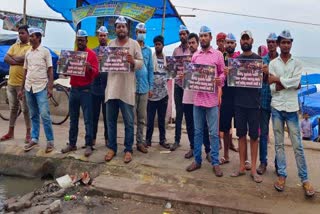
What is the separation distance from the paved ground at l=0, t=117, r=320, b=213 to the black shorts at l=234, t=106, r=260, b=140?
0.63m

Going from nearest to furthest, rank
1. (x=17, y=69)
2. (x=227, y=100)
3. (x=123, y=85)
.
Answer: (x=123, y=85) < (x=227, y=100) < (x=17, y=69)

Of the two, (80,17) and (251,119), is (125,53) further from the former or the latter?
(80,17)

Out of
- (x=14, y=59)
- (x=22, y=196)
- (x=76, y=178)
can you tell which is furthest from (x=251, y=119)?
(x=14, y=59)

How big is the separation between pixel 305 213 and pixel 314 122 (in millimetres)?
11292

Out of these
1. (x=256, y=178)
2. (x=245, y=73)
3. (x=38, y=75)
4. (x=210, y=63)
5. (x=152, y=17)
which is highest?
(x=152, y=17)

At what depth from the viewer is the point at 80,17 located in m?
8.95

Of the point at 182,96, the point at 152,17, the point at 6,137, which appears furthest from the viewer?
the point at 152,17

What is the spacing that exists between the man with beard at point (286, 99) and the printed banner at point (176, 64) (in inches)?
63.5

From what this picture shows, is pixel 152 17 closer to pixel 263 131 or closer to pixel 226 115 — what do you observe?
pixel 226 115

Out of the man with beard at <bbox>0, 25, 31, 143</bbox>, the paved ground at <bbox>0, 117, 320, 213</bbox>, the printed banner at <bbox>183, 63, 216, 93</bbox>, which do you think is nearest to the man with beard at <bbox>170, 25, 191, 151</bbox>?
the paved ground at <bbox>0, 117, 320, 213</bbox>

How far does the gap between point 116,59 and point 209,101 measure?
1.45 meters

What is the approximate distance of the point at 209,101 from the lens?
542cm

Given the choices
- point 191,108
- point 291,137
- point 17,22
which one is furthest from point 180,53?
point 17,22

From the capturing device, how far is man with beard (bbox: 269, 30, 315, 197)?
4941mm
